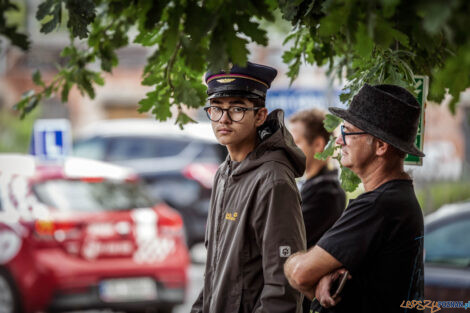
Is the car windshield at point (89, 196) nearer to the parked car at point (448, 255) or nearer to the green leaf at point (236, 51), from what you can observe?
the parked car at point (448, 255)

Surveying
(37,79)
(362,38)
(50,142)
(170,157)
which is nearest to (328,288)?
(362,38)

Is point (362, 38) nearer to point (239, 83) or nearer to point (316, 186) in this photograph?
point (239, 83)

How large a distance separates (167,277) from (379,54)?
4.81 m

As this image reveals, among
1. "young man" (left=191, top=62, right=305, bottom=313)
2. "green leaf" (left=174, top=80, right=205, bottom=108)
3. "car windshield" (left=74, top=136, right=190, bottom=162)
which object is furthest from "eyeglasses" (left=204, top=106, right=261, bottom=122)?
"car windshield" (left=74, top=136, right=190, bottom=162)

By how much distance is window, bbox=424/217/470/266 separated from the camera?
238 inches

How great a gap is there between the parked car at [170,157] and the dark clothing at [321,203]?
27.3ft

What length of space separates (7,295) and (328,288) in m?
5.43

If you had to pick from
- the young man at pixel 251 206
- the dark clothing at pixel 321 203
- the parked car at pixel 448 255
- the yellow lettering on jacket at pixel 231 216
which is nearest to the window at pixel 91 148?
the parked car at pixel 448 255

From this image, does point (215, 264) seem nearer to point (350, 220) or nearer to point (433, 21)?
point (350, 220)

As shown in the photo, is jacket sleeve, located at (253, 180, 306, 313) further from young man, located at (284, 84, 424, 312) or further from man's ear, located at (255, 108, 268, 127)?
man's ear, located at (255, 108, 268, 127)

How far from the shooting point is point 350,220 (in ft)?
8.75

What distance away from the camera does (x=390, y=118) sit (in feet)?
9.14

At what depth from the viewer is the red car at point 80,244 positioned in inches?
280

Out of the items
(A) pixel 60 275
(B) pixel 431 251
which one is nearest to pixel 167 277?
(A) pixel 60 275
